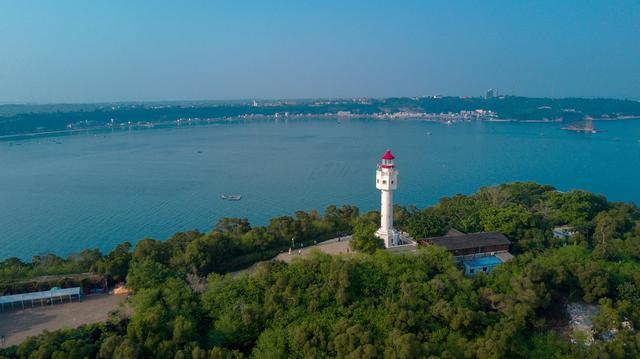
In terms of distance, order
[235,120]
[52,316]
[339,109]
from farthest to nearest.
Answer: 1. [339,109]
2. [235,120]
3. [52,316]

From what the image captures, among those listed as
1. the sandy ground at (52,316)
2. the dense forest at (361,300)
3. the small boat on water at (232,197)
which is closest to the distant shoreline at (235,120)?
the small boat on water at (232,197)

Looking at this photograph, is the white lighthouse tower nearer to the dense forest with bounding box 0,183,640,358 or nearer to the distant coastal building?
the dense forest with bounding box 0,183,640,358

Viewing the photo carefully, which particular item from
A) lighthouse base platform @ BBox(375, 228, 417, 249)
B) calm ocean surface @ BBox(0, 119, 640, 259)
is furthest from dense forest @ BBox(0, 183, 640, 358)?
calm ocean surface @ BBox(0, 119, 640, 259)

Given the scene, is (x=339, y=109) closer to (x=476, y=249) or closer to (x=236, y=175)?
(x=236, y=175)

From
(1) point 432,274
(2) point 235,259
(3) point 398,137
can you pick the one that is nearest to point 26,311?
(2) point 235,259

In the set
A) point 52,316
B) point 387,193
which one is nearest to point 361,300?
point 387,193

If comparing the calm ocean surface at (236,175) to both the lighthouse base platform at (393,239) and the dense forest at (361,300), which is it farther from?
the lighthouse base platform at (393,239)
